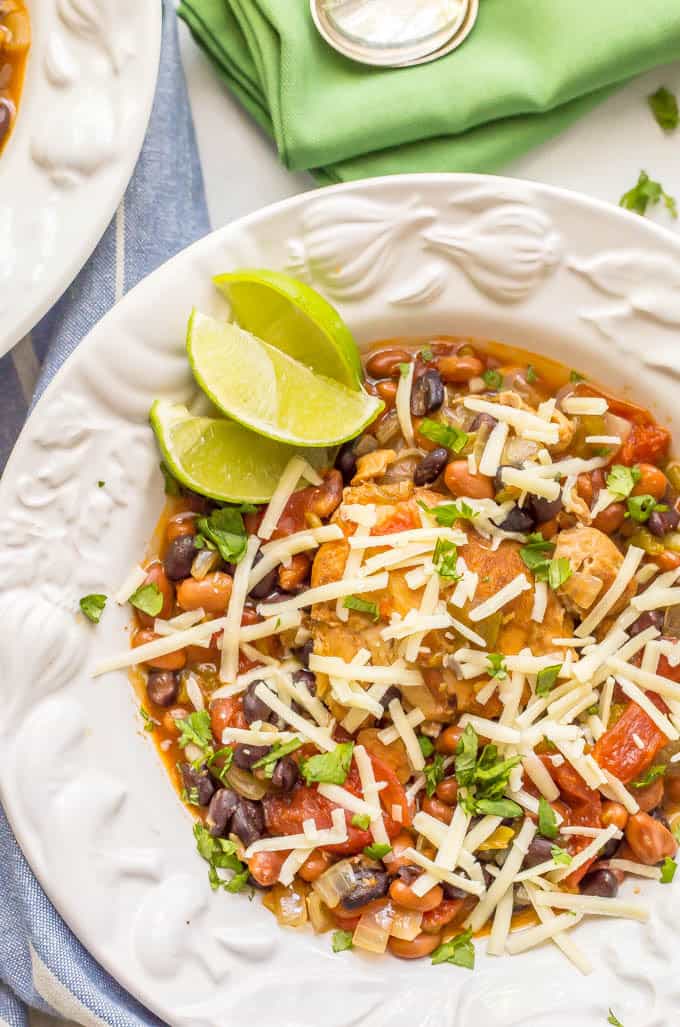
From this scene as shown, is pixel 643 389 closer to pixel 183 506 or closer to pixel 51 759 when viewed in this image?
pixel 183 506

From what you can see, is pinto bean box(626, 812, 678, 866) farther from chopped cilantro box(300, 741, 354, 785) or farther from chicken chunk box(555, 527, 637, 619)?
chopped cilantro box(300, 741, 354, 785)

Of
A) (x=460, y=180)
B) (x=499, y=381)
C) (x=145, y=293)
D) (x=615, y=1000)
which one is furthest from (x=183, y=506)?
(x=615, y=1000)

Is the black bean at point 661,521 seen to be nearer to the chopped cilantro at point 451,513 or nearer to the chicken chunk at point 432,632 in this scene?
the chicken chunk at point 432,632

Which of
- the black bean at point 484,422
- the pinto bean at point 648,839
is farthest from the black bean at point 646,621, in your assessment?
the black bean at point 484,422

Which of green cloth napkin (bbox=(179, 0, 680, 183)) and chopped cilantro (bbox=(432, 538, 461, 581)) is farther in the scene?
green cloth napkin (bbox=(179, 0, 680, 183))

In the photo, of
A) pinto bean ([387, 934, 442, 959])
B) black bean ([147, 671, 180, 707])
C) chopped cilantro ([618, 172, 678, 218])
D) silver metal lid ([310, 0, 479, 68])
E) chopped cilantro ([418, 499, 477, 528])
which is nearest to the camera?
chopped cilantro ([418, 499, 477, 528])

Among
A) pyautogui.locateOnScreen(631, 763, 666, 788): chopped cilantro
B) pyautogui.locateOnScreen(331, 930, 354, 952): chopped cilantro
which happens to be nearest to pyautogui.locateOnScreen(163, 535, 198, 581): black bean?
pyautogui.locateOnScreen(331, 930, 354, 952): chopped cilantro
